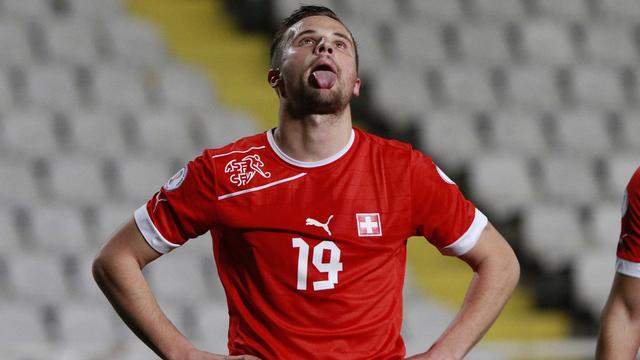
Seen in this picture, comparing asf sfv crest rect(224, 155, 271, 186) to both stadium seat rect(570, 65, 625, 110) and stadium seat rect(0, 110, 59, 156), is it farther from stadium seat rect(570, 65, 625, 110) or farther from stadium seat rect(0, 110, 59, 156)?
stadium seat rect(570, 65, 625, 110)

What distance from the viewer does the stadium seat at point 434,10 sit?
343 inches

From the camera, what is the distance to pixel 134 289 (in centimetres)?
309

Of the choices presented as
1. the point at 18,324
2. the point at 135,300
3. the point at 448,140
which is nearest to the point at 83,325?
the point at 18,324

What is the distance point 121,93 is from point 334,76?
4.82m

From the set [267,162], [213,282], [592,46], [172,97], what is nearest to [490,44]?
[592,46]

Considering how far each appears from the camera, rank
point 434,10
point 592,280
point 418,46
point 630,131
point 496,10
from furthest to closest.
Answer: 1. point 496,10
2. point 434,10
3. point 418,46
4. point 630,131
5. point 592,280

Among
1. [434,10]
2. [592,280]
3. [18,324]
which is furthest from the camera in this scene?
[434,10]

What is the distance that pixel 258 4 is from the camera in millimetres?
8797

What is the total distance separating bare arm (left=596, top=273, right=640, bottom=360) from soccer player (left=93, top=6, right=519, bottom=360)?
267mm

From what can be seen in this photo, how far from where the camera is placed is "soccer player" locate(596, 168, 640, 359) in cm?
311

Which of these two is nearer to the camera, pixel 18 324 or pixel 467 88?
pixel 18 324

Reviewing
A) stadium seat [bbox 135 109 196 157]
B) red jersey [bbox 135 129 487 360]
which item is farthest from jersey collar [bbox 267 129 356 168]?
stadium seat [bbox 135 109 196 157]

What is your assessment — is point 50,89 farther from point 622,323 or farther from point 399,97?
point 622,323

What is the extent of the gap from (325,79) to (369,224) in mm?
363
